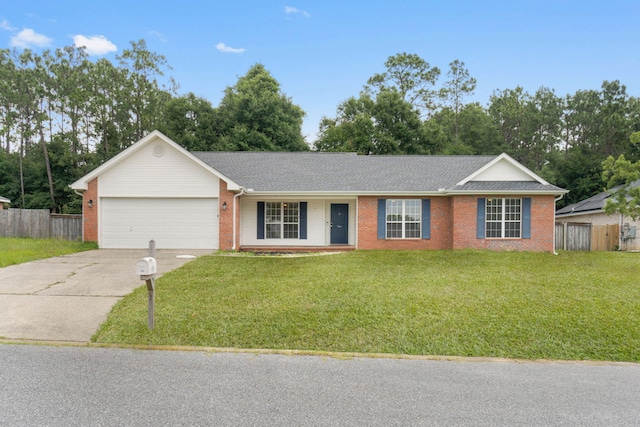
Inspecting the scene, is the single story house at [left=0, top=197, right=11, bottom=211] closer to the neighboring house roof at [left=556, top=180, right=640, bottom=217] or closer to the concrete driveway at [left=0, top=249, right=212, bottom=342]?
the concrete driveway at [left=0, top=249, right=212, bottom=342]

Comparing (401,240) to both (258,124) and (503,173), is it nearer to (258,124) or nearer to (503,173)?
(503,173)

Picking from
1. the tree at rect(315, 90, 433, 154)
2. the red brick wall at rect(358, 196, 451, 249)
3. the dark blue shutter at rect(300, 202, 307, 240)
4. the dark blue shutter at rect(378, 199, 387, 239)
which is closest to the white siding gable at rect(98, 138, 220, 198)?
the dark blue shutter at rect(300, 202, 307, 240)

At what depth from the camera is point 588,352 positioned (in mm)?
4535

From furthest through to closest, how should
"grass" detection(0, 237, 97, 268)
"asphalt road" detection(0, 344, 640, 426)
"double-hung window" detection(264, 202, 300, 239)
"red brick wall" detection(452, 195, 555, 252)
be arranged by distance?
"double-hung window" detection(264, 202, 300, 239) → "red brick wall" detection(452, 195, 555, 252) → "grass" detection(0, 237, 97, 268) → "asphalt road" detection(0, 344, 640, 426)

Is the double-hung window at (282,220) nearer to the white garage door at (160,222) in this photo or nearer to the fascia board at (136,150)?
the fascia board at (136,150)

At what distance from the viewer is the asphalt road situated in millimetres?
3018

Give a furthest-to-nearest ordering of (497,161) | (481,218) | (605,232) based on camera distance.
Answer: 1. (605,232)
2. (497,161)
3. (481,218)

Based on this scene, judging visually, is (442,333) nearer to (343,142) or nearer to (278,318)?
(278,318)

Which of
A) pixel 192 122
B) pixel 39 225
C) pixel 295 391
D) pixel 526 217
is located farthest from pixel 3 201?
pixel 526 217

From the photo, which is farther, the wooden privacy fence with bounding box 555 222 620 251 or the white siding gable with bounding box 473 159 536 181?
the wooden privacy fence with bounding box 555 222 620 251

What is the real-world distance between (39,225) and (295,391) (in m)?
18.6

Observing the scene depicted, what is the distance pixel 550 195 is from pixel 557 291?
8.56 m

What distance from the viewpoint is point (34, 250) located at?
12.4 meters

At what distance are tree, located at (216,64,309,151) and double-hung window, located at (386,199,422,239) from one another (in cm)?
1507
